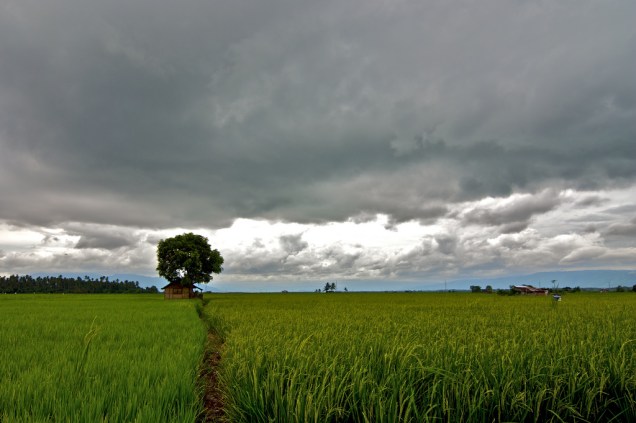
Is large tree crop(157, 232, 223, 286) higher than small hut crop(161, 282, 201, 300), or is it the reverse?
large tree crop(157, 232, 223, 286)

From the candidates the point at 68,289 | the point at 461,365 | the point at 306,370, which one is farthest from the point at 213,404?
the point at 68,289

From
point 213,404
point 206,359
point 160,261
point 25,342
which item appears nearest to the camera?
point 213,404

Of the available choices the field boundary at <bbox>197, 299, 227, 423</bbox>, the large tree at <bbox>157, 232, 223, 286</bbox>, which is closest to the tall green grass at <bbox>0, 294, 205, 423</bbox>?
the field boundary at <bbox>197, 299, 227, 423</bbox>

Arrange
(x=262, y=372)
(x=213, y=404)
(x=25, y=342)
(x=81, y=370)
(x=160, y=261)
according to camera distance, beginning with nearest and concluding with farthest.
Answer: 1. (x=262, y=372)
2. (x=81, y=370)
3. (x=213, y=404)
4. (x=25, y=342)
5. (x=160, y=261)

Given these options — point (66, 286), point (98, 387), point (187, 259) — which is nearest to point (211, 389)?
point (98, 387)

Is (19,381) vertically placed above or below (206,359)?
above

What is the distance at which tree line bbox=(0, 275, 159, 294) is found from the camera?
14088cm

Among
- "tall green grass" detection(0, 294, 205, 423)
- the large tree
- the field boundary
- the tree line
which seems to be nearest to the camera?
"tall green grass" detection(0, 294, 205, 423)

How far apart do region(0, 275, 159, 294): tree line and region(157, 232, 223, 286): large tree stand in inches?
3525

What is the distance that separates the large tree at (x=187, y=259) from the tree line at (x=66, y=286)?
89.5 metres

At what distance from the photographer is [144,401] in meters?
4.27

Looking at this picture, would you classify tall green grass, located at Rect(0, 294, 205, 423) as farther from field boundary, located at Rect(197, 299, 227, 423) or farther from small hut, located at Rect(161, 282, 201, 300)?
small hut, located at Rect(161, 282, 201, 300)

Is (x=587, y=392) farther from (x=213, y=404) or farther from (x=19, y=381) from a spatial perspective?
(x=19, y=381)

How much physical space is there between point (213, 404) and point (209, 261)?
196ft
